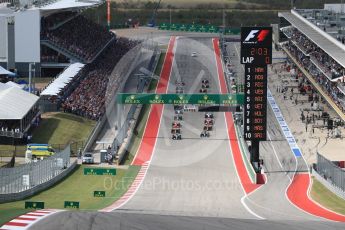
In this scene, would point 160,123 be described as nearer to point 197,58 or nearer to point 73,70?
point 73,70

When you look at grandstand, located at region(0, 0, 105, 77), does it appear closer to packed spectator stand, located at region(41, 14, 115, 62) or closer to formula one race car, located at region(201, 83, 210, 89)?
packed spectator stand, located at region(41, 14, 115, 62)

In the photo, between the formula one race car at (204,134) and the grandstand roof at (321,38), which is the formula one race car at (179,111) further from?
the grandstand roof at (321,38)

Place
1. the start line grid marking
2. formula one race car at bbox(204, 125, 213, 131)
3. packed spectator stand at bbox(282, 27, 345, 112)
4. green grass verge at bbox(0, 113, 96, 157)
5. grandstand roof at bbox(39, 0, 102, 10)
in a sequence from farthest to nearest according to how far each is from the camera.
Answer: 1. grandstand roof at bbox(39, 0, 102, 10)
2. packed spectator stand at bbox(282, 27, 345, 112)
3. formula one race car at bbox(204, 125, 213, 131)
4. the start line grid marking
5. green grass verge at bbox(0, 113, 96, 157)

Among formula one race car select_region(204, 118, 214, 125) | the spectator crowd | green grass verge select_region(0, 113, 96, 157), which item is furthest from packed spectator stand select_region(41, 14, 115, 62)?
formula one race car select_region(204, 118, 214, 125)

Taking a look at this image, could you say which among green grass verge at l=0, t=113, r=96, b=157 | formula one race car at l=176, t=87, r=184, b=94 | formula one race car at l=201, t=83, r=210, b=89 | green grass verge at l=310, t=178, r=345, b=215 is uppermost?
formula one race car at l=201, t=83, r=210, b=89

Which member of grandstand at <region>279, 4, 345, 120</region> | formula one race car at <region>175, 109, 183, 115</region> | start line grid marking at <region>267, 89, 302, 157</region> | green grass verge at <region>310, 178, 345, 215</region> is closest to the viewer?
green grass verge at <region>310, 178, 345, 215</region>

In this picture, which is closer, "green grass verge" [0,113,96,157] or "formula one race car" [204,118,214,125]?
"green grass verge" [0,113,96,157]

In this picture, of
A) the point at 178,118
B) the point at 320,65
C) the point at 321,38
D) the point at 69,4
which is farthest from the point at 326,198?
the point at 69,4

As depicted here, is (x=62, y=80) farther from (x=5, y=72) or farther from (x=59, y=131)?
(x=59, y=131)

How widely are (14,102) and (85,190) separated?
19733 mm

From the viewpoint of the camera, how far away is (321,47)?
4331 inches

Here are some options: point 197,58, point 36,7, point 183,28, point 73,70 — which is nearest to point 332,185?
point 73,70

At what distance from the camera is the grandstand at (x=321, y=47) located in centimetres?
10144

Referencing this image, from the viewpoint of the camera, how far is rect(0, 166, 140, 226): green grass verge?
197 feet
